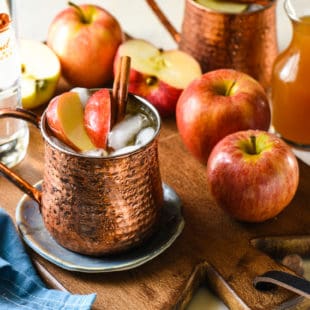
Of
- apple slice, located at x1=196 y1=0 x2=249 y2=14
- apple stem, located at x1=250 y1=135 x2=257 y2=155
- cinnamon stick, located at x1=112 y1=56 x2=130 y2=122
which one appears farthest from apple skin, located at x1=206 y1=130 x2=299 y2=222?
apple slice, located at x1=196 y1=0 x2=249 y2=14

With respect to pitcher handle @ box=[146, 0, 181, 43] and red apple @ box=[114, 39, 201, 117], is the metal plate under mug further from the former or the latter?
pitcher handle @ box=[146, 0, 181, 43]

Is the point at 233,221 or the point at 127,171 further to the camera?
the point at 233,221

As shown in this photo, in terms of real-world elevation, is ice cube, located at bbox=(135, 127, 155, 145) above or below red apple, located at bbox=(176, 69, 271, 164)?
above

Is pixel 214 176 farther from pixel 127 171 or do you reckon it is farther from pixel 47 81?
pixel 47 81

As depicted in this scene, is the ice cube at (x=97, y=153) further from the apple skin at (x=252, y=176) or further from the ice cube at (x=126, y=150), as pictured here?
the apple skin at (x=252, y=176)

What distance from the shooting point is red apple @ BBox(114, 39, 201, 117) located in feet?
3.33

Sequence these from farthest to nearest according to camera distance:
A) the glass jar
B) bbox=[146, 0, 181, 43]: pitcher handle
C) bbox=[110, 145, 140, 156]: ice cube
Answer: bbox=[146, 0, 181, 43]: pitcher handle → the glass jar → bbox=[110, 145, 140, 156]: ice cube

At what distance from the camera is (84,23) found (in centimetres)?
108

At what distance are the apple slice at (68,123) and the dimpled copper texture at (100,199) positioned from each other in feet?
0.07

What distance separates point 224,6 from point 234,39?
5cm

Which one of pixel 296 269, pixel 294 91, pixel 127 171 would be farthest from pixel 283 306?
pixel 294 91

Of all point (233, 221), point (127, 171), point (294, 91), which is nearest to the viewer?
point (127, 171)

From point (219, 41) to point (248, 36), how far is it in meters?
0.04

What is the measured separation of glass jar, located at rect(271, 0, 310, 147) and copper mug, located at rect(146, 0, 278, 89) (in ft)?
0.18
